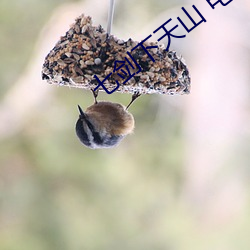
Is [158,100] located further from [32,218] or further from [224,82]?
[32,218]

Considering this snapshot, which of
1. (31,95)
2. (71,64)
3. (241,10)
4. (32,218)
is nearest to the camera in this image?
(71,64)

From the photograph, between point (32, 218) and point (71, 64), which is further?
point (32, 218)

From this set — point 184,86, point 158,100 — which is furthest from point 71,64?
point 158,100

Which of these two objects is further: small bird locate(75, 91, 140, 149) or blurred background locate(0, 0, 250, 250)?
blurred background locate(0, 0, 250, 250)

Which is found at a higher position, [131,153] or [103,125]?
[131,153]

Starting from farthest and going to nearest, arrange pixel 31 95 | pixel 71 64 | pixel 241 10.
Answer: pixel 31 95, pixel 241 10, pixel 71 64

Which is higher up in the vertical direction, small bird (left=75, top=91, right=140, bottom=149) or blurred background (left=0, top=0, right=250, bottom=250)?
blurred background (left=0, top=0, right=250, bottom=250)
